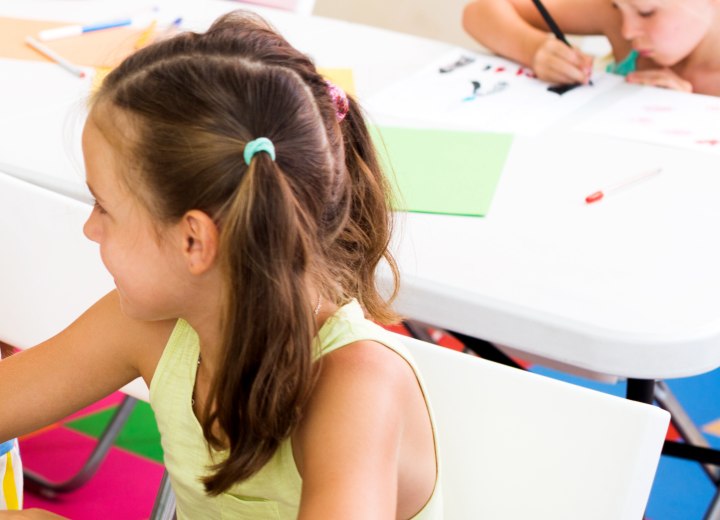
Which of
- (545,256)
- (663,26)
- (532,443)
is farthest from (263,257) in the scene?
(663,26)

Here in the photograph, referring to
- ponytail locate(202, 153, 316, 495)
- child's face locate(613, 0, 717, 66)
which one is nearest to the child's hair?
ponytail locate(202, 153, 316, 495)

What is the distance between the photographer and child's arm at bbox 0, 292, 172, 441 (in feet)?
3.10

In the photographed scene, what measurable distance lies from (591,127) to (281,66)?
745 mm

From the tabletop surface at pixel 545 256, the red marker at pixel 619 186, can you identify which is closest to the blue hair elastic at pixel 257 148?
the tabletop surface at pixel 545 256

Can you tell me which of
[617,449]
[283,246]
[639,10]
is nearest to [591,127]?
[639,10]

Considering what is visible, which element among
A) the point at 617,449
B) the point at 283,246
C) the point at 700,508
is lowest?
the point at 700,508

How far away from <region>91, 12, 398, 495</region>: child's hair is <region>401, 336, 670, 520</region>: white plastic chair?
0.51 ft

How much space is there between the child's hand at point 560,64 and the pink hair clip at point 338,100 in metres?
0.80

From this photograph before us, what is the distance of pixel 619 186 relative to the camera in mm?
1242

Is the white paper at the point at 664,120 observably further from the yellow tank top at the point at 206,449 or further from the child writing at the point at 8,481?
the child writing at the point at 8,481

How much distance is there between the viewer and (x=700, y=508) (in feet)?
5.77

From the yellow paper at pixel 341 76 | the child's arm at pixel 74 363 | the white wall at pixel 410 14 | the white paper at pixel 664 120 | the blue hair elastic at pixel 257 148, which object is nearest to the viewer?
the blue hair elastic at pixel 257 148

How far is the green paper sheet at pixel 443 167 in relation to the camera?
3.87 ft

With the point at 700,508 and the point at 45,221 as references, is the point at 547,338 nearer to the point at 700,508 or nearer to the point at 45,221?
the point at 45,221
